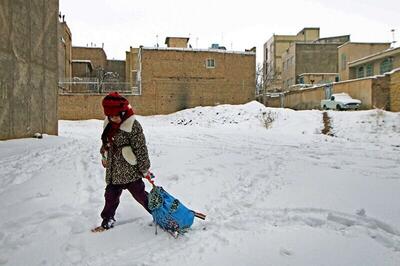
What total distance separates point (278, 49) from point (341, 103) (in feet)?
122

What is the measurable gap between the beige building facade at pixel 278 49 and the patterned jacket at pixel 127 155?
4813cm

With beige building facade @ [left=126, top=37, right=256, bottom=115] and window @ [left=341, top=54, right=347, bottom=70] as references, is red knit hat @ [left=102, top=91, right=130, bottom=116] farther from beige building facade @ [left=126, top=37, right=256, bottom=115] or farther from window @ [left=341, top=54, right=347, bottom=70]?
window @ [left=341, top=54, right=347, bottom=70]

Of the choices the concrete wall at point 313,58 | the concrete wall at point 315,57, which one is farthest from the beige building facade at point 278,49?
the concrete wall at point 315,57

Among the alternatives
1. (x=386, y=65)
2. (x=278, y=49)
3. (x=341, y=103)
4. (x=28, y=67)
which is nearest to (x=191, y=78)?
(x=341, y=103)

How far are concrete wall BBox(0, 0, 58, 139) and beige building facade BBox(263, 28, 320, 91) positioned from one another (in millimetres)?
41307

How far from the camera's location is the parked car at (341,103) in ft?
70.4

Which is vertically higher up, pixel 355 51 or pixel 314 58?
pixel 314 58

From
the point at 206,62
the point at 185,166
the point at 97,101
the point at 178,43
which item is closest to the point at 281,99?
the point at 206,62

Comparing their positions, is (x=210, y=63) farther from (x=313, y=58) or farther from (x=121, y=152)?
(x=121, y=152)

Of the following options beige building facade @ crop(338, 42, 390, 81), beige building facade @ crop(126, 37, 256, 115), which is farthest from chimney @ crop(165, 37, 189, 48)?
beige building facade @ crop(338, 42, 390, 81)

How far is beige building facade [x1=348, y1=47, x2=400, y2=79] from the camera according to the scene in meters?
27.8

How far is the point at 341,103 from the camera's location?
71.6ft

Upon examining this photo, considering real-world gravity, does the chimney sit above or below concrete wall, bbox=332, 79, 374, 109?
above

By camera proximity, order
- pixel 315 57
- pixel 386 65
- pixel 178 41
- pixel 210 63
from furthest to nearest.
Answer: pixel 315 57 < pixel 178 41 < pixel 210 63 < pixel 386 65
